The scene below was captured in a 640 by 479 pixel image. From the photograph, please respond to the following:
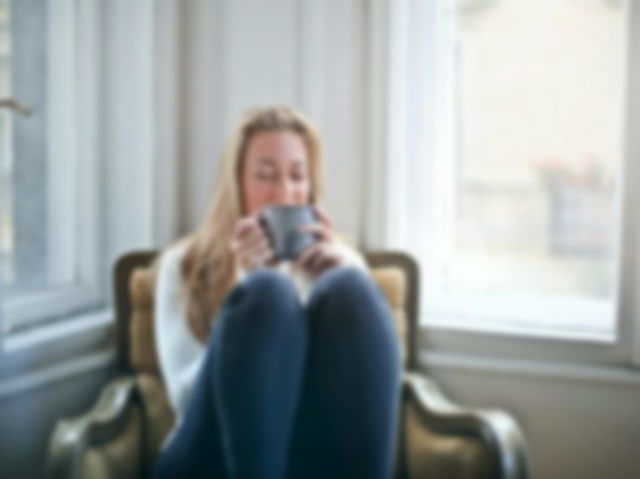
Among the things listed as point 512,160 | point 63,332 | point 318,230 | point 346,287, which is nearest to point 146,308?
point 63,332

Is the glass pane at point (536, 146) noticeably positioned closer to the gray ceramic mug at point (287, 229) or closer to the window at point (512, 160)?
the window at point (512, 160)

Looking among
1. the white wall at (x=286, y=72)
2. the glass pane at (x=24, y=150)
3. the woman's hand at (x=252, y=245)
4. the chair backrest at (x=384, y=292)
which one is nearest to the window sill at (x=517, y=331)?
the chair backrest at (x=384, y=292)

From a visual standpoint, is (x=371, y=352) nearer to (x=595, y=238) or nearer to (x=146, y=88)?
(x=595, y=238)

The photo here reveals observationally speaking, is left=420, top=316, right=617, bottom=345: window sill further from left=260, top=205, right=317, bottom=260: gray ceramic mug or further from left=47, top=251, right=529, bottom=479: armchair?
left=260, top=205, right=317, bottom=260: gray ceramic mug

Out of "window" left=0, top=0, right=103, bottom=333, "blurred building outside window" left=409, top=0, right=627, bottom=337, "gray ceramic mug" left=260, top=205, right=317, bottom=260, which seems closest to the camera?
"gray ceramic mug" left=260, top=205, right=317, bottom=260

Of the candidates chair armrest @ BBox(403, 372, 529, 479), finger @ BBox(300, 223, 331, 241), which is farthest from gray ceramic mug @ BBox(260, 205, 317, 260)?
chair armrest @ BBox(403, 372, 529, 479)

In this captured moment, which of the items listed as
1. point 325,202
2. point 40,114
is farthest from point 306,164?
point 40,114

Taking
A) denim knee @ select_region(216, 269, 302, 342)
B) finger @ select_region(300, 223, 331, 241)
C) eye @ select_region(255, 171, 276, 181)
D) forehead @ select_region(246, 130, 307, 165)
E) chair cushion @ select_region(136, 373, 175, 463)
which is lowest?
chair cushion @ select_region(136, 373, 175, 463)

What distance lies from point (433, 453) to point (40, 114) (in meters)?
1.05

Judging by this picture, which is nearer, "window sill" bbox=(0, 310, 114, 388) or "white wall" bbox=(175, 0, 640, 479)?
"window sill" bbox=(0, 310, 114, 388)

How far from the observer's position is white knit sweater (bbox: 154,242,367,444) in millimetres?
1465

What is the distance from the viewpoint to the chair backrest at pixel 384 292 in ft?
5.60

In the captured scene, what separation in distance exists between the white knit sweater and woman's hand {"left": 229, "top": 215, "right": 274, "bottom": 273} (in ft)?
0.13

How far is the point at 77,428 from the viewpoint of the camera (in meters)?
1.23
